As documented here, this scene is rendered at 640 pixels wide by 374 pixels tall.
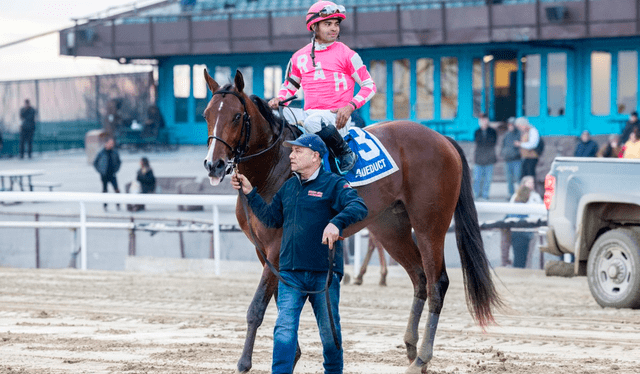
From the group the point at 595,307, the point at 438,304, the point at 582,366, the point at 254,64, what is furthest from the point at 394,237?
the point at 254,64

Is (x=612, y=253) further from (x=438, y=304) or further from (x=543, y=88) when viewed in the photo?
(x=543, y=88)

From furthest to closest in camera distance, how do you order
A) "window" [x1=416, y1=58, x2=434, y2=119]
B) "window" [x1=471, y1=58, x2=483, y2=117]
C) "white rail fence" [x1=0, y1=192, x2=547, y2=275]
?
"window" [x1=416, y1=58, x2=434, y2=119], "window" [x1=471, y1=58, x2=483, y2=117], "white rail fence" [x1=0, y1=192, x2=547, y2=275]

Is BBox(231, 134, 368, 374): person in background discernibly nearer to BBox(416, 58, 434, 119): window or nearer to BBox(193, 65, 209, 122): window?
BBox(416, 58, 434, 119): window

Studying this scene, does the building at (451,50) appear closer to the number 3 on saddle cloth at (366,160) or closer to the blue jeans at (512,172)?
the blue jeans at (512,172)

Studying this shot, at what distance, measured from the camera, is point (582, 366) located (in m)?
6.14

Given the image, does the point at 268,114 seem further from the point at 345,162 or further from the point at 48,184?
the point at 48,184

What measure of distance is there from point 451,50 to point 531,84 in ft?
8.10

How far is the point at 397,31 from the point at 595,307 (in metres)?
17.5

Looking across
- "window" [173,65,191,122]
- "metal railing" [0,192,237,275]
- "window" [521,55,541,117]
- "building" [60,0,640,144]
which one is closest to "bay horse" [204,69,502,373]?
"metal railing" [0,192,237,275]

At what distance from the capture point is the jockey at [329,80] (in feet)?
20.5

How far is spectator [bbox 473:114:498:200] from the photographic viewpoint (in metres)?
17.9

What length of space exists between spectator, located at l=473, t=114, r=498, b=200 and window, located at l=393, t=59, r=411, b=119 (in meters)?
9.22

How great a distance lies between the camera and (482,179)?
18234 mm

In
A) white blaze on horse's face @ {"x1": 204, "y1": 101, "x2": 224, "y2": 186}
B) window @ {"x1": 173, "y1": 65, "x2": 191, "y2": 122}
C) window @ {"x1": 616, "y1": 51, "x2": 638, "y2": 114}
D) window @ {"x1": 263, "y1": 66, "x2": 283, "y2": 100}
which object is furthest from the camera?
window @ {"x1": 173, "y1": 65, "x2": 191, "y2": 122}
